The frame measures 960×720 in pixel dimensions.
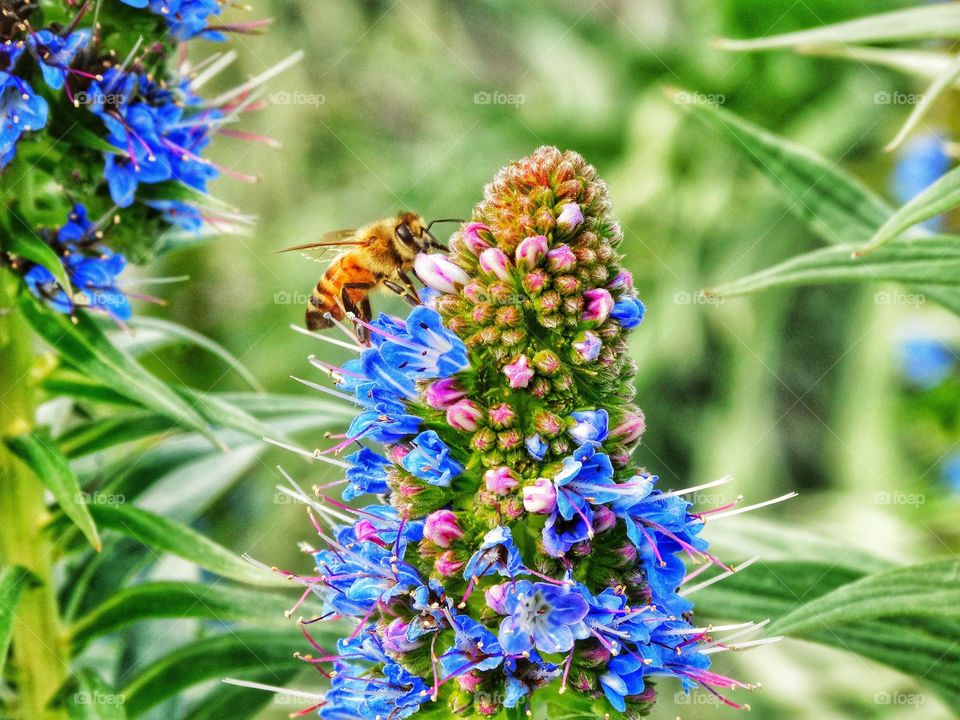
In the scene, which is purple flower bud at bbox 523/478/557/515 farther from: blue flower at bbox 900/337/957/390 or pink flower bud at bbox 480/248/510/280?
blue flower at bbox 900/337/957/390

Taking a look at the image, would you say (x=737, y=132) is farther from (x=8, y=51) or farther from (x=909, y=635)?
(x=8, y=51)

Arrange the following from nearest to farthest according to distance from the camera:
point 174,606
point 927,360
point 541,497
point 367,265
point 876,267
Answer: point 541,497 → point 876,267 → point 174,606 → point 367,265 → point 927,360

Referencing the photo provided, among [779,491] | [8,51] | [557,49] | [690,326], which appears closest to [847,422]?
[779,491]

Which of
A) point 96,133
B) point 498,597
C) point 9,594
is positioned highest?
point 96,133

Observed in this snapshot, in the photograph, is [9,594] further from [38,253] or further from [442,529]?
[442,529]

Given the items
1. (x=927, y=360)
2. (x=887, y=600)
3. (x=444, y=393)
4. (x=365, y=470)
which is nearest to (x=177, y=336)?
(x=365, y=470)
